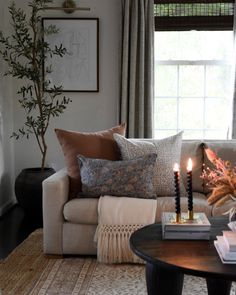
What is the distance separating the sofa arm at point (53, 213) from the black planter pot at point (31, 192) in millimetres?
1079

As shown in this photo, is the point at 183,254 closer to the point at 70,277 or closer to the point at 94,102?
the point at 70,277

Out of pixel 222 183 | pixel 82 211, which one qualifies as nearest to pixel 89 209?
pixel 82 211

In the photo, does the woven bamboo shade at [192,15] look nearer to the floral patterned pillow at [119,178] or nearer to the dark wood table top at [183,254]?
the floral patterned pillow at [119,178]

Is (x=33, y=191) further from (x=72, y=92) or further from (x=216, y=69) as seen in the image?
(x=216, y=69)

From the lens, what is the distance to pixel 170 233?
2.18 metres

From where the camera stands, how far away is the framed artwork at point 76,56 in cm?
478

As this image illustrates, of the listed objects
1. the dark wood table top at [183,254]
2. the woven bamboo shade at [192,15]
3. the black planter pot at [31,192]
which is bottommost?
the black planter pot at [31,192]

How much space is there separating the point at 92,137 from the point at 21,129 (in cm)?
169

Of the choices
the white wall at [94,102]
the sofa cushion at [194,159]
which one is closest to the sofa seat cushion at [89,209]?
the sofa cushion at [194,159]

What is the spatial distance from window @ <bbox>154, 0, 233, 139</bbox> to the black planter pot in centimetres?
141

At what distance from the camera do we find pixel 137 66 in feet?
15.3

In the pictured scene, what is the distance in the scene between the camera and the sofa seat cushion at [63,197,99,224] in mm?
3150

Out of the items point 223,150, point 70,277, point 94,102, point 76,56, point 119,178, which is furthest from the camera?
point 94,102

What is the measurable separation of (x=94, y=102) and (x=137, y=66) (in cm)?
63
